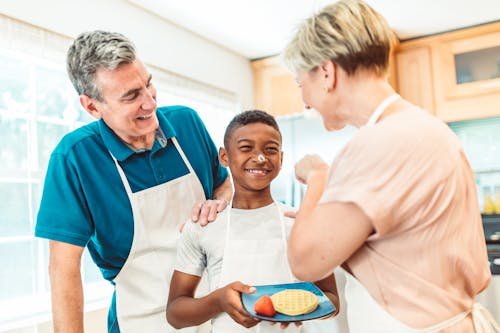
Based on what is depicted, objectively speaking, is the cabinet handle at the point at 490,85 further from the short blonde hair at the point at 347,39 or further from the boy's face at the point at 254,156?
the short blonde hair at the point at 347,39

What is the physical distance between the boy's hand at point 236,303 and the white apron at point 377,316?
0.20 metres

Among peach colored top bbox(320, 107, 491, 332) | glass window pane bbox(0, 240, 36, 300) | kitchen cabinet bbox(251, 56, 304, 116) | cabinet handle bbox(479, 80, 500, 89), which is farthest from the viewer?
kitchen cabinet bbox(251, 56, 304, 116)

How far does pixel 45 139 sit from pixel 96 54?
1.23m

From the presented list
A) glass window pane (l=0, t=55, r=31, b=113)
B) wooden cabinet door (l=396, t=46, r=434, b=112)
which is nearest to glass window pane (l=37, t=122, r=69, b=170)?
glass window pane (l=0, t=55, r=31, b=113)

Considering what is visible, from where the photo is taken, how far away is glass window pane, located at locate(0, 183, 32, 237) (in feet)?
6.86

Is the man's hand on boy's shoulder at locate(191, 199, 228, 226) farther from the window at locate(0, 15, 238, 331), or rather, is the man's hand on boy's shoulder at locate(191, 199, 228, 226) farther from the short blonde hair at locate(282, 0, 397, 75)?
the window at locate(0, 15, 238, 331)

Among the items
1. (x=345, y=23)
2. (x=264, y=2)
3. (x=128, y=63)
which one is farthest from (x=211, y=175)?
(x=264, y=2)

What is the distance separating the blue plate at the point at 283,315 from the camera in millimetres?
852

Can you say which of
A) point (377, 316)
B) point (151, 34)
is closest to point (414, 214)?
point (377, 316)

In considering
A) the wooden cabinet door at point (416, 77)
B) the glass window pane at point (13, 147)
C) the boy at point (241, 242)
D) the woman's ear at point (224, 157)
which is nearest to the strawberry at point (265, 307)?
the boy at point (241, 242)

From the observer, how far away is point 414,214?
70 cm

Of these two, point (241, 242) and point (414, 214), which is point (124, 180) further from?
point (414, 214)

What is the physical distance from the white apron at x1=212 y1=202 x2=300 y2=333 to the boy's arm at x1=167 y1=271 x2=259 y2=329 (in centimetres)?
6

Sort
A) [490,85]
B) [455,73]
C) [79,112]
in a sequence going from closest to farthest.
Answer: [79,112]
[490,85]
[455,73]
